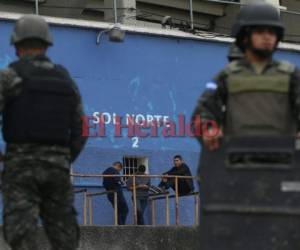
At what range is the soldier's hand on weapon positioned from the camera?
6602 millimetres

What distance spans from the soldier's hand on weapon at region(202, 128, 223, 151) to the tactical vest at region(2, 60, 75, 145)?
133 cm

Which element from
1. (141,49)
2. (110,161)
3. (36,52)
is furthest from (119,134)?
(36,52)

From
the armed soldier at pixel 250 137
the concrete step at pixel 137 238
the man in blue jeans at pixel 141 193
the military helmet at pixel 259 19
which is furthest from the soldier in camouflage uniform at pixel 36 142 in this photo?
the man in blue jeans at pixel 141 193

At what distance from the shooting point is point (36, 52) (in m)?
7.64

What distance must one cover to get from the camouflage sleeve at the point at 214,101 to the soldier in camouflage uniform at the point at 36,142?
3.80 ft

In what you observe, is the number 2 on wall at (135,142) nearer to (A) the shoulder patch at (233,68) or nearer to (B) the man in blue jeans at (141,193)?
(B) the man in blue jeans at (141,193)

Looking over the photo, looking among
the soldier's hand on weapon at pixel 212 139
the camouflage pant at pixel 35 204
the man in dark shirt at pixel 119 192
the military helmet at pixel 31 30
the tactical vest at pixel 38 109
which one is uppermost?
the military helmet at pixel 31 30

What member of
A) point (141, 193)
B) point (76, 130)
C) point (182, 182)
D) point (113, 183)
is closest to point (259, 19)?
point (76, 130)

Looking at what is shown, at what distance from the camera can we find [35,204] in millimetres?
7418

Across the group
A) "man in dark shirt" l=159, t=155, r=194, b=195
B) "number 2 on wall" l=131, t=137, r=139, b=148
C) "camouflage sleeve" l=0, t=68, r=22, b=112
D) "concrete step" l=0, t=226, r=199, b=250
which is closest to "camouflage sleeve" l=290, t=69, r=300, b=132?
"camouflage sleeve" l=0, t=68, r=22, b=112

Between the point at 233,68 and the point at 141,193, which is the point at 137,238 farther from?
the point at 233,68

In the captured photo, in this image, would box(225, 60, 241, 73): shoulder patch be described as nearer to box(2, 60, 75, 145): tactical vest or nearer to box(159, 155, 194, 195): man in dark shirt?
box(2, 60, 75, 145): tactical vest

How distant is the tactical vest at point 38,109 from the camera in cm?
744

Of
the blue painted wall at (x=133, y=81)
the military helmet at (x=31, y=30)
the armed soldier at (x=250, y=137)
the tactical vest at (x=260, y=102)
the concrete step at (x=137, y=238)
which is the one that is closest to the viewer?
the armed soldier at (x=250, y=137)
